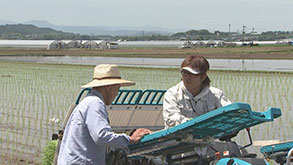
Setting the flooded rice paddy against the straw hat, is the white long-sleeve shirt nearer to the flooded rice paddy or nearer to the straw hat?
the straw hat

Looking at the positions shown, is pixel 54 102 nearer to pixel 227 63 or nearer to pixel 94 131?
pixel 94 131

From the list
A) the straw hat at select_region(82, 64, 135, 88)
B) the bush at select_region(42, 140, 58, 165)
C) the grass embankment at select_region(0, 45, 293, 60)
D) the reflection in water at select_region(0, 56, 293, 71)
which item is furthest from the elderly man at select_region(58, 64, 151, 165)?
the grass embankment at select_region(0, 45, 293, 60)

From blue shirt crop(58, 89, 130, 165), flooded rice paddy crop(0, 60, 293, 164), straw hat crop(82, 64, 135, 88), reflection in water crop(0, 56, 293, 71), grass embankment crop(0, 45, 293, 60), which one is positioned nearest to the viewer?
blue shirt crop(58, 89, 130, 165)

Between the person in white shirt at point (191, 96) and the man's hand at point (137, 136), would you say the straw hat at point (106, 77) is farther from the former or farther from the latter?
the person in white shirt at point (191, 96)

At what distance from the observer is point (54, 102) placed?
12.9 meters

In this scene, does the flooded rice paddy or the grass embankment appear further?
the grass embankment

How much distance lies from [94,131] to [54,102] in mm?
10281

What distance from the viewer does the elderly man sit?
286 centimetres

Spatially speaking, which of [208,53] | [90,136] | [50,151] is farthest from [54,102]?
[208,53]

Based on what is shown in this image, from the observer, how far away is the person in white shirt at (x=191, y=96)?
135 inches

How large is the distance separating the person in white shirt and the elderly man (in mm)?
447

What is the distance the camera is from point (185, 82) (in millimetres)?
3500

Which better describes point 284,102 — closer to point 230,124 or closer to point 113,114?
point 113,114

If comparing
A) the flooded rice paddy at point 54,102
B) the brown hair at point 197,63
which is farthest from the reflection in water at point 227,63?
the brown hair at point 197,63
